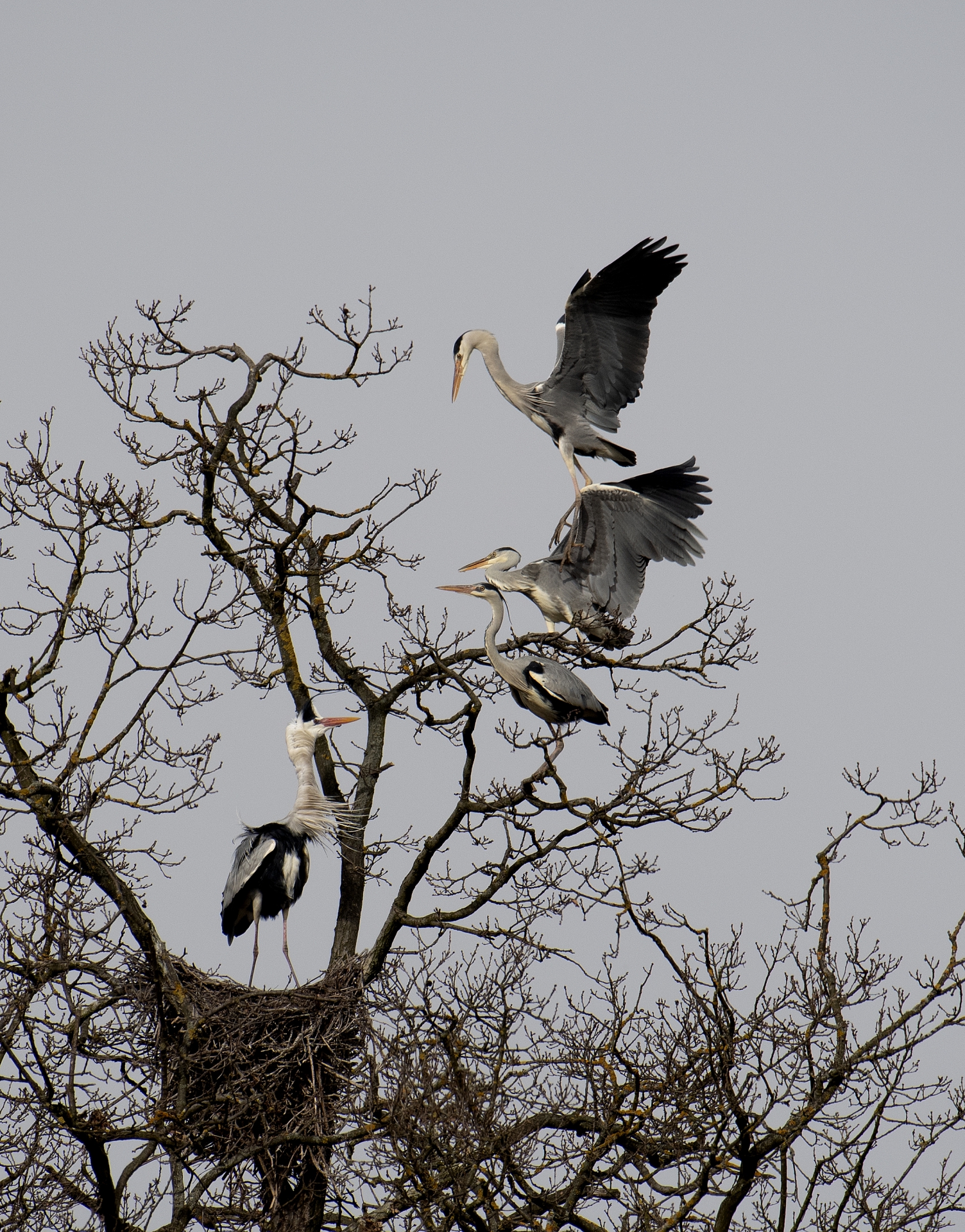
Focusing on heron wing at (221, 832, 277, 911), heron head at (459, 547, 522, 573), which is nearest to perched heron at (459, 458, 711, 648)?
heron head at (459, 547, 522, 573)

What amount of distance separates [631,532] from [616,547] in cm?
14

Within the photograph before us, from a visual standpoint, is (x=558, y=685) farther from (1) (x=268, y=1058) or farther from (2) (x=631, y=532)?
(1) (x=268, y=1058)

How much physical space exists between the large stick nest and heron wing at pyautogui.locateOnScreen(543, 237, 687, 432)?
4.59 metres

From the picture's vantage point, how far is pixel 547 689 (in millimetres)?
8047

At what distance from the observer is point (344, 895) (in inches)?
330

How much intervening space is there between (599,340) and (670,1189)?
573 centimetres

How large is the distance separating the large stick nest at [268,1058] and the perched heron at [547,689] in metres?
1.81

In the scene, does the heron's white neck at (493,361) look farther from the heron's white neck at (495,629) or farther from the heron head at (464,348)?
the heron's white neck at (495,629)

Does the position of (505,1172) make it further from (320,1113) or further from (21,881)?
(21,881)

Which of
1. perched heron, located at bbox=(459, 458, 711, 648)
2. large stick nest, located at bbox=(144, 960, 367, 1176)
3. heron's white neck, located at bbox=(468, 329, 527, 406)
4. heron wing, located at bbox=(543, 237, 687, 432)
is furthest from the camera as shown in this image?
heron's white neck, located at bbox=(468, 329, 527, 406)

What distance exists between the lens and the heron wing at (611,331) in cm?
966

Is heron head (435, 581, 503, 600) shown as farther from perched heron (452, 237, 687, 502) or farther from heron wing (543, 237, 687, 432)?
heron wing (543, 237, 687, 432)

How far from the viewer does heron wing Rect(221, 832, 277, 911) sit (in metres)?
9.08

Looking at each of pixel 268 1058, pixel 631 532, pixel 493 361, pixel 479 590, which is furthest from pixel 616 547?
pixel 268 1058
